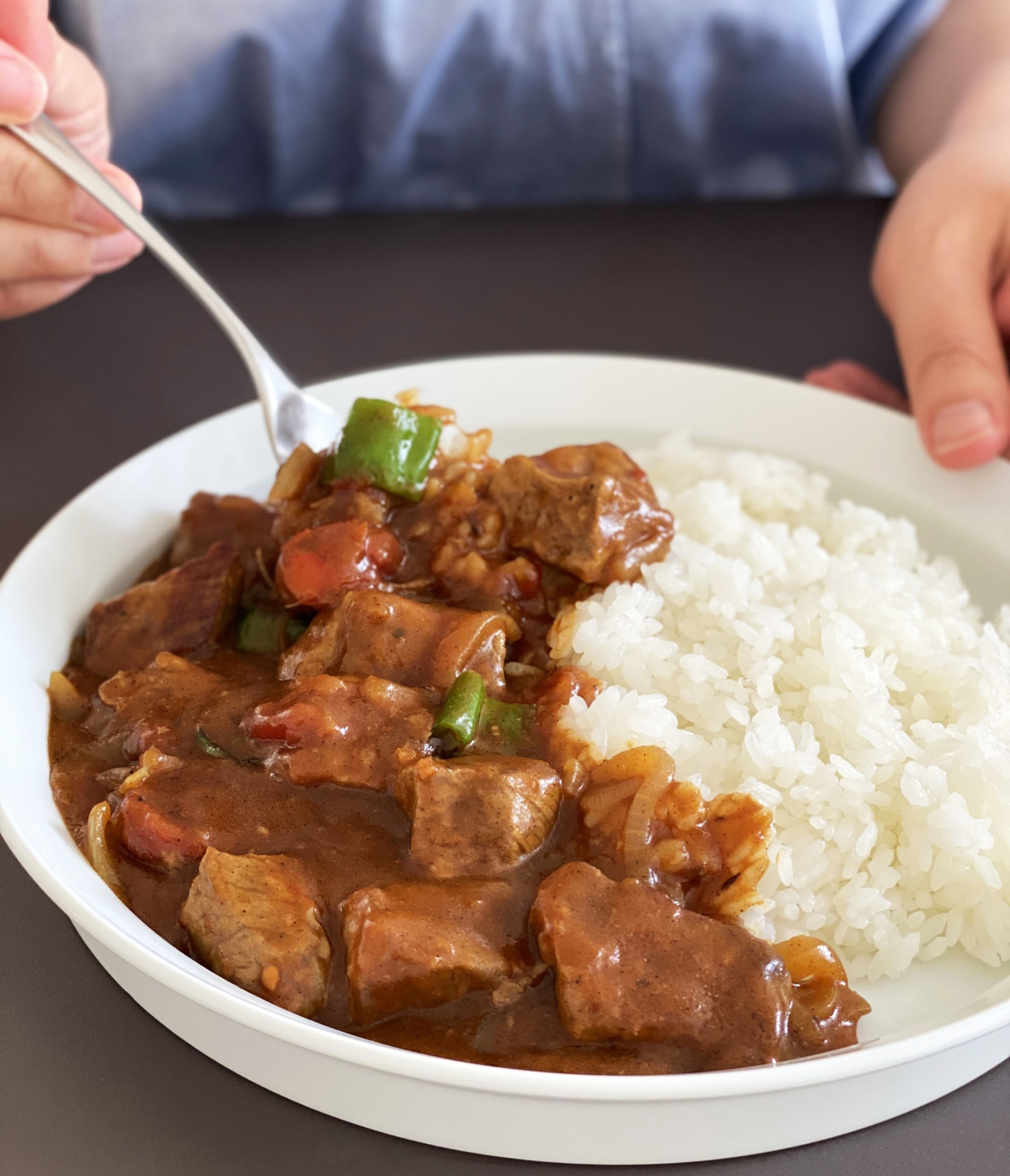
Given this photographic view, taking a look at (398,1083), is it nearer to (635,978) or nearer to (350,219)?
(635,978)

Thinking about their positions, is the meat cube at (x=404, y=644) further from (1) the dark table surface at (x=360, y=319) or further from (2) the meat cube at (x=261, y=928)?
(1) the dark table surface at (x=360, y=319)

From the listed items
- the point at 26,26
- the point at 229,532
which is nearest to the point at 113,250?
the point at 26,26

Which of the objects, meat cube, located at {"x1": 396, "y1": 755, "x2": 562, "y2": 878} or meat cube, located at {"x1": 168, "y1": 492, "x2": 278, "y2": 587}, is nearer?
meat cube, located at {"x1": 396, "y1": 755, "x2": 562, "y2": 878}

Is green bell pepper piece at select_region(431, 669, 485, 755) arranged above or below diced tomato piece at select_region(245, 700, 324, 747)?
below

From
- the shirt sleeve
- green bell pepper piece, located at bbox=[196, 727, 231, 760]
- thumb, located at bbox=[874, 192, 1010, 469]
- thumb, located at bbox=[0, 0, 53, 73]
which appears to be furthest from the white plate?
the shirt sleeve

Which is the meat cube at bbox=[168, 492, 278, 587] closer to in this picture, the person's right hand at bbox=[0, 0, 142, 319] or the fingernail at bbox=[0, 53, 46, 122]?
the person's right hand at bbox=[0, 0, 142, 319]

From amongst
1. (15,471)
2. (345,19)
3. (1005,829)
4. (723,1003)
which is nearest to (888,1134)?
(723,1003)
